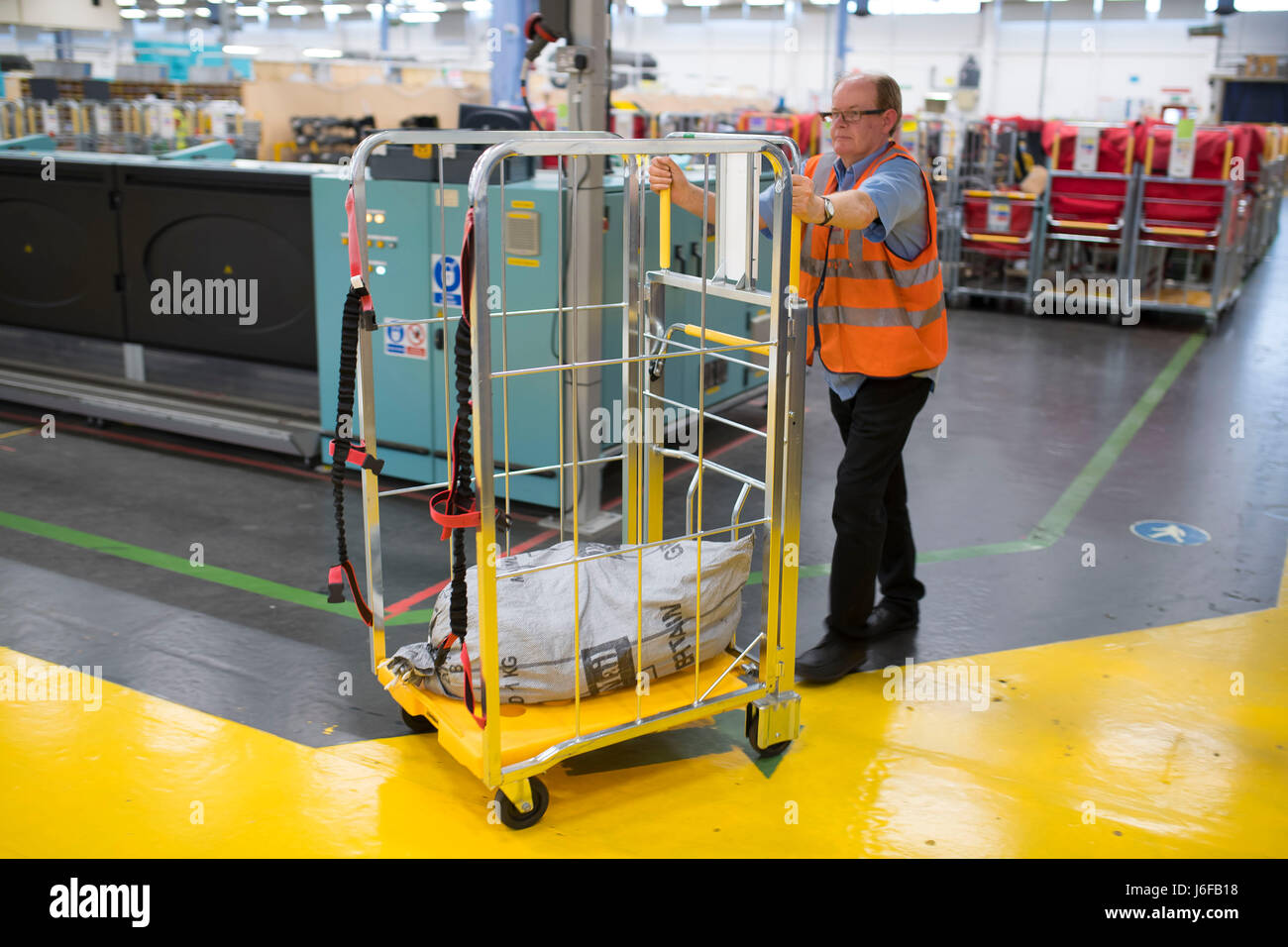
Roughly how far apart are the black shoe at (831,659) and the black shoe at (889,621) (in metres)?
0.18

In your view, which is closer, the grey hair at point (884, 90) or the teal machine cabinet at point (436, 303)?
the grey hair at point (884, 90)

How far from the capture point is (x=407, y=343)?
18.1ft

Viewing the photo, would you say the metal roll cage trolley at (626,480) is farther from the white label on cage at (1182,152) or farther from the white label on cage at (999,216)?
the white label on cage at (999,216)

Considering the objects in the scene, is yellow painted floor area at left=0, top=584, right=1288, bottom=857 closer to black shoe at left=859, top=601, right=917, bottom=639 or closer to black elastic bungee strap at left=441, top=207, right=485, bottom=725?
black shoe at left=859, top=601, right=917, bottom=639

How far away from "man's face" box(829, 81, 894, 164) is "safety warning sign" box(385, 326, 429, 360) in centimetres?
260

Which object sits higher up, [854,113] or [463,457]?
[854,113]

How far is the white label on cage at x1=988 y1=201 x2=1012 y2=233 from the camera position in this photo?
37.4 ft

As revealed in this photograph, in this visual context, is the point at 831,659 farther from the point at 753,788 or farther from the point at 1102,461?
the point at 1102,461

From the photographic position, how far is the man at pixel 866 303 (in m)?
3.32

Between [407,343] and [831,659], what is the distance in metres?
2.78

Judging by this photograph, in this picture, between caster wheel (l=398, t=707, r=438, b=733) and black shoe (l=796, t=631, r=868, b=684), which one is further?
black shoe (l=796, t=631, r=868, b=684)

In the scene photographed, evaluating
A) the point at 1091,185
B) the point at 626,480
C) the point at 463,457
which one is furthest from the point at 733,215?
the point at 1091,185

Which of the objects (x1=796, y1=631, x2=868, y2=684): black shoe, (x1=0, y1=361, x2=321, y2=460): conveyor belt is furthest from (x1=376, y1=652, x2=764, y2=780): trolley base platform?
(x1=0, y1=361, x2=321, y2=460): conveyor belt

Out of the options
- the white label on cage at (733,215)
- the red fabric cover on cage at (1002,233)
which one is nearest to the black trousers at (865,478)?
the white label on cage at (733,215)
